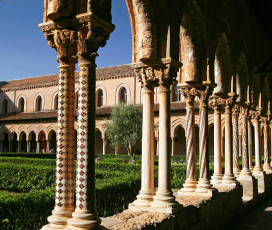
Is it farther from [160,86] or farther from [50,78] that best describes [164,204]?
[50,78]

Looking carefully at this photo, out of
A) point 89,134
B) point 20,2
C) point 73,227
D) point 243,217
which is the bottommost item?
point 243,217

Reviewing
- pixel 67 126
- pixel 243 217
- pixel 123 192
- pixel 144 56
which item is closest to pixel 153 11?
pixel 144 56

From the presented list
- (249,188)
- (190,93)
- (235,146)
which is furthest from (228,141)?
(190,93)

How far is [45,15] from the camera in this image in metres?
3.63

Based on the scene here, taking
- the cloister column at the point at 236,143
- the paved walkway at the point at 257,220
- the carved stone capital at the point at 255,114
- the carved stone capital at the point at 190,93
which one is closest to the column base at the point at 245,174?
the cloister column at the point at 236,143

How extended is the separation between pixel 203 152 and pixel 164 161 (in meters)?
1.92

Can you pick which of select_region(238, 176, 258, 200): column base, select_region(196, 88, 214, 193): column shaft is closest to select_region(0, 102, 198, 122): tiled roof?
select_region(238, 176, 258, 200): column base

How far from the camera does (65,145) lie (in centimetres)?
347

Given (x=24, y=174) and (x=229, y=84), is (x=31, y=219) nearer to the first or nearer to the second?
(x=229, y=84)

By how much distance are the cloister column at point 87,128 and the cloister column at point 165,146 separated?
154 centimetres

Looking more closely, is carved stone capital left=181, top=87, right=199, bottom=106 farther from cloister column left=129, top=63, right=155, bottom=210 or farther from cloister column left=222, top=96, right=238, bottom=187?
cloister column left=222, top=96, right=238, bottom=187

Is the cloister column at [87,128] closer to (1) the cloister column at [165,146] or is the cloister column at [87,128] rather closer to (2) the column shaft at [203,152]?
(1) the cloister column at [165,146]

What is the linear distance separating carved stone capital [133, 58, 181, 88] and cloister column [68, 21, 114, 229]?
1673mm

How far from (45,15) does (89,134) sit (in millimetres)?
1426
